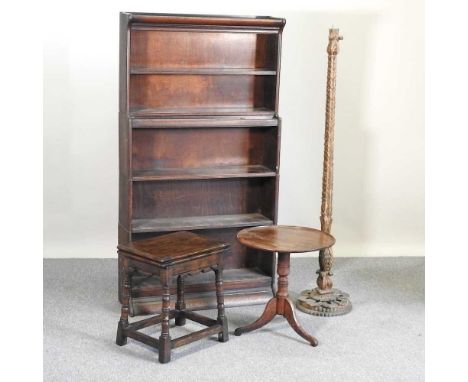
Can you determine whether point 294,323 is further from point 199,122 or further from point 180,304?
point 199,122

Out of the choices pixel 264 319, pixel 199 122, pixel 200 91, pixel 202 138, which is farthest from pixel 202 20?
pixel 264 319

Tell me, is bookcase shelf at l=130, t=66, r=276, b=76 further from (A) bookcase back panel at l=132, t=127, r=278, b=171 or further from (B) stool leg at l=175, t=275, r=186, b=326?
(B) stool leg at l=175, t=275, r=186, b=326

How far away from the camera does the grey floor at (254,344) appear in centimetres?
362

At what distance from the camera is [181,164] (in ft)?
15.4

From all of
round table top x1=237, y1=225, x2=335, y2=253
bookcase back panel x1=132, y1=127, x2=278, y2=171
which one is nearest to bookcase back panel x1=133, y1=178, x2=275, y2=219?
bookcase back panel x1=132, y1=127, x2=278, y2=171

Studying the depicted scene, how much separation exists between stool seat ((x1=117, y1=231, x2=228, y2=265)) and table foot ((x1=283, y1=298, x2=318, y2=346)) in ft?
1.54

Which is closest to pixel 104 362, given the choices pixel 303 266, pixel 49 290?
pixel 49 290

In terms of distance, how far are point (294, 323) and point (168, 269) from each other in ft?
2.59

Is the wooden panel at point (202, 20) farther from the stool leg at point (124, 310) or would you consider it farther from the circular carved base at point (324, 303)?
the circular carved base at point (324, 303)

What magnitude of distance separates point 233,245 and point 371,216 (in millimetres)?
1481

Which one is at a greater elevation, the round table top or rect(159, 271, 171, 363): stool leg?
the round table top

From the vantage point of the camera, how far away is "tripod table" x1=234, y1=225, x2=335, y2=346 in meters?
3.95

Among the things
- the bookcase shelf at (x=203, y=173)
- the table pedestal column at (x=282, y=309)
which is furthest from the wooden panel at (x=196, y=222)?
the table pedestal column at (x=282, y=309)

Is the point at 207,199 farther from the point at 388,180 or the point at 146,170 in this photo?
the point at 388,180
